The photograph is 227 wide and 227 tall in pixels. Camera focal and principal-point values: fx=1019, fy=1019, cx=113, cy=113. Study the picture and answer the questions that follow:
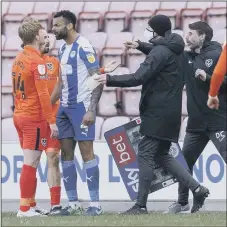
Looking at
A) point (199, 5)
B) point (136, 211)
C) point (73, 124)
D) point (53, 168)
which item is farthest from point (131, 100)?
point (136, 211)

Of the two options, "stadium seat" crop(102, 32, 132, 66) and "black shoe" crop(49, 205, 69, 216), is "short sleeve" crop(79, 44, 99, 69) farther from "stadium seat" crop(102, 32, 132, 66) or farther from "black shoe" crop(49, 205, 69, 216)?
"stadium seat" crop(102, 32, 132, 66)

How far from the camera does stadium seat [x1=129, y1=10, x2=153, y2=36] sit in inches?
619

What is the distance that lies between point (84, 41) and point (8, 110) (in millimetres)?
5640

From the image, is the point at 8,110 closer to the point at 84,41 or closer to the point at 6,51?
the point at 6,51

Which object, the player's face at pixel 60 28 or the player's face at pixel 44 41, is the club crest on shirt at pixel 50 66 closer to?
the player's face at pixel 44 41

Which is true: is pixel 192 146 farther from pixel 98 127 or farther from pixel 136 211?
pixel 98 127

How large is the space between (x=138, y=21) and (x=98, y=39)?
0.69 meters

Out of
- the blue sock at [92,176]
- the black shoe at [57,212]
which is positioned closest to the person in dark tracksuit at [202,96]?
the blue sock at [92,176]

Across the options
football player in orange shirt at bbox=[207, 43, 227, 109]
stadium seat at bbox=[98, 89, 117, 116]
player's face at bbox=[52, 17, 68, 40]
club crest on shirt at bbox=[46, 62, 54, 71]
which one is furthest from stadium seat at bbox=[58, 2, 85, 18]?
football player in orange shirt at bbox=[207, 43, 227, 109]

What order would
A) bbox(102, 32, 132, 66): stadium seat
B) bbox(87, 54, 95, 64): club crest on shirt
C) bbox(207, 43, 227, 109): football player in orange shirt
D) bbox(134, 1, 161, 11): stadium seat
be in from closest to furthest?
1. bbox(207, 43, 227, 109): football player in orange shirt
2. bbox(87, 54, 95, 64): club crest on shirt
3. bbox(102, 32, 132, 66): stadium seat
4. bbox(134, 1, 161, 11): stadium seat

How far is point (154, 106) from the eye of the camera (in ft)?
30.0

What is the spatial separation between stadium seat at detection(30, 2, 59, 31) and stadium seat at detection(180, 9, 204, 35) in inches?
83.8

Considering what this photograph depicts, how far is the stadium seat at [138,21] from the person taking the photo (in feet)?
51.6

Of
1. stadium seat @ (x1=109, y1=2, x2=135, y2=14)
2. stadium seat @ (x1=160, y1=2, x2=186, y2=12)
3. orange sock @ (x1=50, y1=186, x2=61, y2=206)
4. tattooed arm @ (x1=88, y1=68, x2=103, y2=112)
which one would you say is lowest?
orange sock @ (x1=50, y1=186, x2=61, y2=206)
